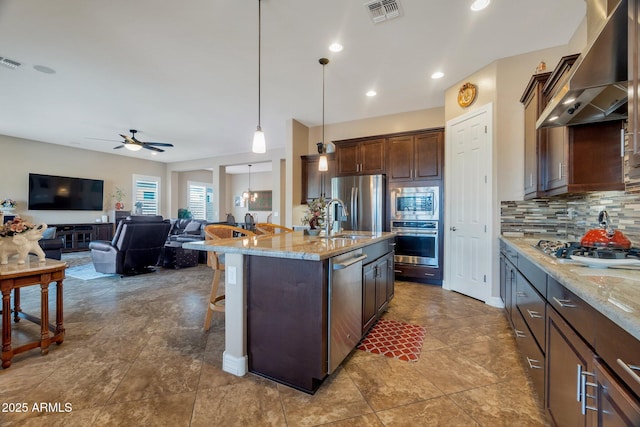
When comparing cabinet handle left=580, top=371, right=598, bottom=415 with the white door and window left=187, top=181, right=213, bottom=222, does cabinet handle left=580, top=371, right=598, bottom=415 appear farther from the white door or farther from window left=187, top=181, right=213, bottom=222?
window left=187, top=181, right=213, bottom=222

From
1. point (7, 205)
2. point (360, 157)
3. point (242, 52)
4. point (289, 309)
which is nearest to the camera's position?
point (289, 309)

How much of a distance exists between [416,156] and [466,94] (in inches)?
41.9

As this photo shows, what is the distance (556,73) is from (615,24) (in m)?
1.20

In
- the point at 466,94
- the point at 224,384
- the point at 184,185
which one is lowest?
the point at 224,384

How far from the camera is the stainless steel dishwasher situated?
1.76 meters

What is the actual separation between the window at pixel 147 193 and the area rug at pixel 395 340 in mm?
9009

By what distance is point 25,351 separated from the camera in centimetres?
211

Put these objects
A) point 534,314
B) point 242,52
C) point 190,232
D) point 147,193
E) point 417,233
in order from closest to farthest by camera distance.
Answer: point 534,314, point 242,52, point 417,233, point 190,232, point 147,193

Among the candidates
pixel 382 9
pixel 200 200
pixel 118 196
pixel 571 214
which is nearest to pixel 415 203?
pixel 571 214

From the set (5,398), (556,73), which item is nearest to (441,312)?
(556,73)

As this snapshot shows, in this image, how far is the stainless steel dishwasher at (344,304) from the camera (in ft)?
5.76

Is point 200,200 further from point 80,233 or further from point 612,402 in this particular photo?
point 612,402

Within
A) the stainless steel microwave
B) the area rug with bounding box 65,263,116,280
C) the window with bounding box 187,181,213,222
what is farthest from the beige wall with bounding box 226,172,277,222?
the stainless steel microwave

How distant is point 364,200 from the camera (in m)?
4.59
